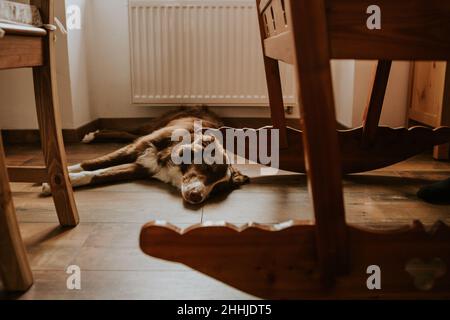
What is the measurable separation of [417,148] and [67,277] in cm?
146

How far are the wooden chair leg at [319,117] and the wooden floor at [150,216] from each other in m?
0.28

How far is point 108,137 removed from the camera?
8.83ft

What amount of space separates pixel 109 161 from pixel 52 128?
29.6 inches

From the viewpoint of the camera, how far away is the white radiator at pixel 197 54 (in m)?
2.77

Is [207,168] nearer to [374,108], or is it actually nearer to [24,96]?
[374,108]

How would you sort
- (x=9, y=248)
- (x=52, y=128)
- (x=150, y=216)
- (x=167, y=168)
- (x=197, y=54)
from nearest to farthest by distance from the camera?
(x=9, y=248) → (x=52, y=128) → (x=150, y=216) → (x=167, y=168) → (x=197, y=54)

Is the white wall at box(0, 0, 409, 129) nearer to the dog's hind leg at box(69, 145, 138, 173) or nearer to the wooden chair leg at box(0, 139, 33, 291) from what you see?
the dog's hind leg at box(69, 145, 138, 173)

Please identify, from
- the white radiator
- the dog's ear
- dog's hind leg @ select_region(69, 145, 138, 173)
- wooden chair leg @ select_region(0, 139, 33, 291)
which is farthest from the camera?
the white radiator

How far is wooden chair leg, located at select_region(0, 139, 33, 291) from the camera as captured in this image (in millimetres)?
916

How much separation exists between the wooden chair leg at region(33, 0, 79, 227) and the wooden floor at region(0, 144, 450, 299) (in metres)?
0.07

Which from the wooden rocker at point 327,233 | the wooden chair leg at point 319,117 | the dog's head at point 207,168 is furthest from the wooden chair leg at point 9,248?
the dog's head at point 207,168

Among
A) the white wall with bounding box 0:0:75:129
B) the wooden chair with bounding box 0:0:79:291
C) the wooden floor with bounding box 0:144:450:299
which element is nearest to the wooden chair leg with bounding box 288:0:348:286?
the wooden floor with bounding box 0:144:450:299

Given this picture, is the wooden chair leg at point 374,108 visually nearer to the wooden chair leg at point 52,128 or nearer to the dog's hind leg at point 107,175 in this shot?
the dog's hind leg at point 107,175

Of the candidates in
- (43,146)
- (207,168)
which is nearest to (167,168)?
(207,168)
